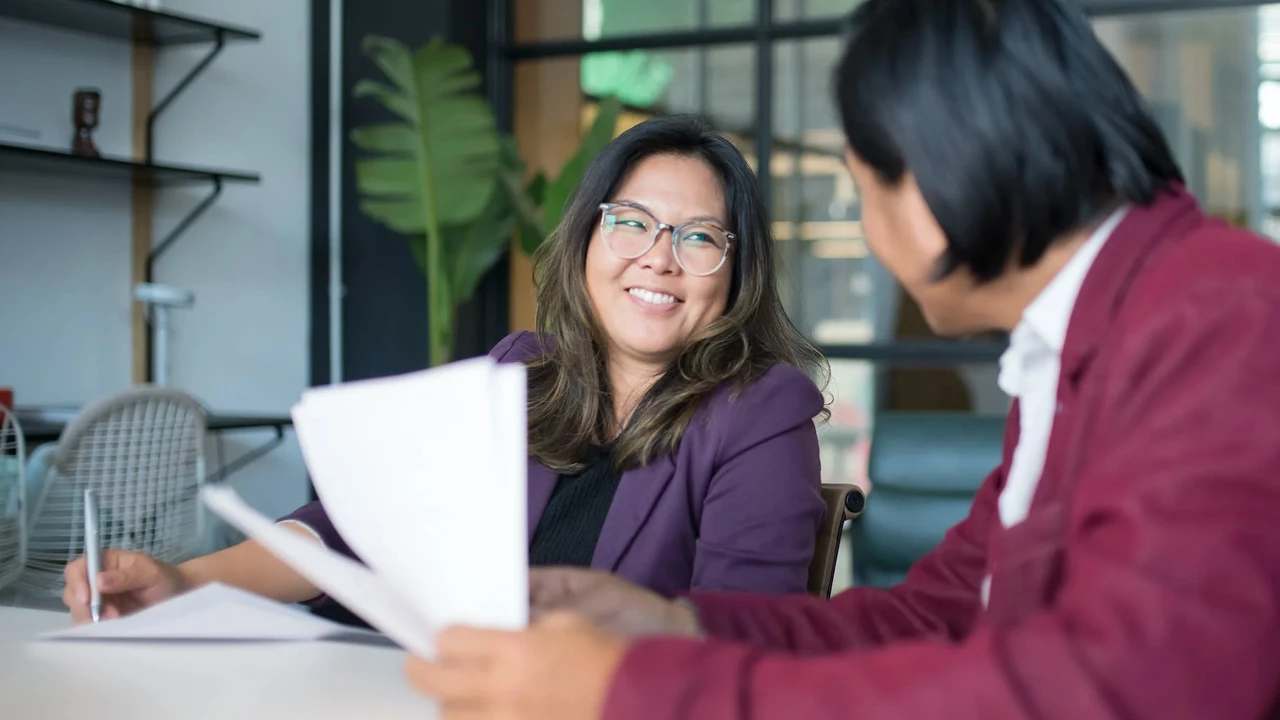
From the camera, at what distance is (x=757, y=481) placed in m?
1.49

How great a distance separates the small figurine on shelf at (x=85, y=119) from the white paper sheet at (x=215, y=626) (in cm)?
311

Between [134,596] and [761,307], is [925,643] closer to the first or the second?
[134,596]

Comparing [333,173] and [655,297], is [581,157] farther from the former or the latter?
[655,297]

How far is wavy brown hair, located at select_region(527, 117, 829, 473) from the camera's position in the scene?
1.63 m

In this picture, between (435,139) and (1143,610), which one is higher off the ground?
(435,139)

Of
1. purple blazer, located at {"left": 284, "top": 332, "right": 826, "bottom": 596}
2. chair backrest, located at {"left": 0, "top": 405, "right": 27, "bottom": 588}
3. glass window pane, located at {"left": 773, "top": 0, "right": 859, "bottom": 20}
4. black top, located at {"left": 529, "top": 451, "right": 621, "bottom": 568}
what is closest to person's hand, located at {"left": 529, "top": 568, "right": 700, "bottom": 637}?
purple blazer, located at {"left": 284, "top": 332, "right": 826, "bottom": 596}

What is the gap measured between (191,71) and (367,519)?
4041 mm

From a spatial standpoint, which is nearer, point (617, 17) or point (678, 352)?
point (678, 352)

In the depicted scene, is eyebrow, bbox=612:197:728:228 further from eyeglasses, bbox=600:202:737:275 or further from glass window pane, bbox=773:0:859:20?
glass window pane, bbox=773:0:859:20

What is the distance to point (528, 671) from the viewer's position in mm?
686

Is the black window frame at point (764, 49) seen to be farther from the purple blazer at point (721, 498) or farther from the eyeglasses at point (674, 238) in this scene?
the purple blazer at point (721, 498)

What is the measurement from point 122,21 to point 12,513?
1818 mm

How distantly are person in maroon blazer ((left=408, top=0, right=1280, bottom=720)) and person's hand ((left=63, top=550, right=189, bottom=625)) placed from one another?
562mm

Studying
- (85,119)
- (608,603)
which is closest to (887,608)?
(608,603)
